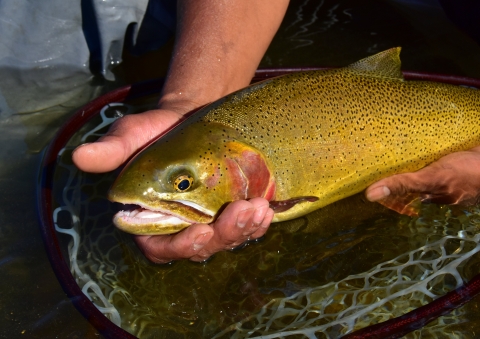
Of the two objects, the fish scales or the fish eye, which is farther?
the fish scales

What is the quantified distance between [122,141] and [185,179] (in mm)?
381

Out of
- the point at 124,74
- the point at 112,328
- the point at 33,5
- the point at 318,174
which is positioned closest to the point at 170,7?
the point at 124,74

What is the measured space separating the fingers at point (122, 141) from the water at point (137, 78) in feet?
2.70

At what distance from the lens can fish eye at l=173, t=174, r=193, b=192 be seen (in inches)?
84.4

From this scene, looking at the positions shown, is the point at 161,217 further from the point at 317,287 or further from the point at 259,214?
the point at 317,287

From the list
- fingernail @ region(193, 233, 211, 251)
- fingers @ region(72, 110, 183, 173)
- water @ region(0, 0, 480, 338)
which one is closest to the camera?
fingers @ region(72, 110, 183, 173)

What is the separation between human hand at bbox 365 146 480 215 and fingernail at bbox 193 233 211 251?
105 centimetres

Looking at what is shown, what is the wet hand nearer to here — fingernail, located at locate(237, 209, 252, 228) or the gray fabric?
fingernail, located at locate(237, 209, 252, 228)

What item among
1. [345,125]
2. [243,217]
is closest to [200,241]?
[243,217]

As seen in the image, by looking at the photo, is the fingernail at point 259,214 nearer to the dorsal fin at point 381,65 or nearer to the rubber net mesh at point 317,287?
the rubber net mesh at point 317,287

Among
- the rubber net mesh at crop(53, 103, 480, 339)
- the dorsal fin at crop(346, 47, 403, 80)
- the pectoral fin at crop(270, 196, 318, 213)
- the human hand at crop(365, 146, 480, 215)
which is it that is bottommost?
the rubber net mesh at crop(53, 103, 480, 339)

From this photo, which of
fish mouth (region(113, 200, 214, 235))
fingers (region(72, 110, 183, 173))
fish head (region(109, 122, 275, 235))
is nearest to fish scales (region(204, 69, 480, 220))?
fish head (region(109, 122, 275, 235))

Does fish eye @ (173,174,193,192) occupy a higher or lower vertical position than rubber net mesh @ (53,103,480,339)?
higher

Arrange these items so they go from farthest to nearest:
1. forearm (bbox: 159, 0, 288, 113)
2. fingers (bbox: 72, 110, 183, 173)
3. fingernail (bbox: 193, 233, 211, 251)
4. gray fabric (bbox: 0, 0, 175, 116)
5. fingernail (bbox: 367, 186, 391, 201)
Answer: gray fabric (bbox: 0, 0, 175, 116) < forearm (bbox: 159, 0, 288, 113) < fingernail (bbox: 367, 186, 391, 201) < fingernail (bbox: 193, 233, 211, 251) < fingers (bbox: 72, 110, 183, 173)
